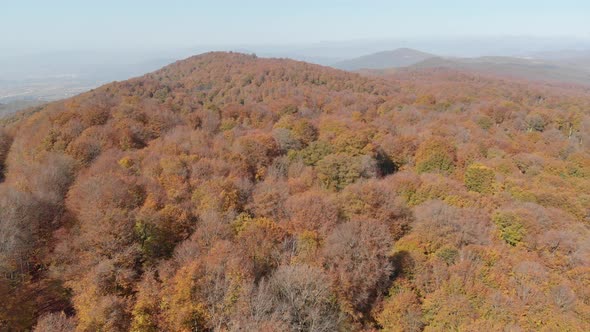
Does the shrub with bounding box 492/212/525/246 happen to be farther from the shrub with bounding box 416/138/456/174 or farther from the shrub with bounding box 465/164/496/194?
the shrub with bounding box 416/138/456/174

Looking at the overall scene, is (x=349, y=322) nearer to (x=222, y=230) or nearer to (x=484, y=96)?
(x=222, y=230)

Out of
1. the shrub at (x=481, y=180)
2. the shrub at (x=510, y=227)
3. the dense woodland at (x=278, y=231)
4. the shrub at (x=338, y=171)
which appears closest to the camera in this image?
the dense woodland at (x=278, y=231)

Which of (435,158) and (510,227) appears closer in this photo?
(510,227)

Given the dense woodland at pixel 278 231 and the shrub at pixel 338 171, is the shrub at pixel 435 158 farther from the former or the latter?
the shrub at pixel 338 171

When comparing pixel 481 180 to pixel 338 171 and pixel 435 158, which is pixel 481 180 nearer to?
pixel 435 158

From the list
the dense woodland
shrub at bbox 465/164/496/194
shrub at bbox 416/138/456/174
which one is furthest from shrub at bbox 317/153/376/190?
shrub at bbox 465/164/496/194

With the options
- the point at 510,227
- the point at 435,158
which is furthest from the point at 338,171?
the point at 510,227

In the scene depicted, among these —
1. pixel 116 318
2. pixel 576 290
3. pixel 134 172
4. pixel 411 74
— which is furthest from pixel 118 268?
pixel 411 74

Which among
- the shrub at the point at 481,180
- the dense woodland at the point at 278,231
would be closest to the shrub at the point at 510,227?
the dense woodland at the point at 278,231

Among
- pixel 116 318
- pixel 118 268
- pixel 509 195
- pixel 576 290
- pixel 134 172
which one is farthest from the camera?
pixel 509 195
